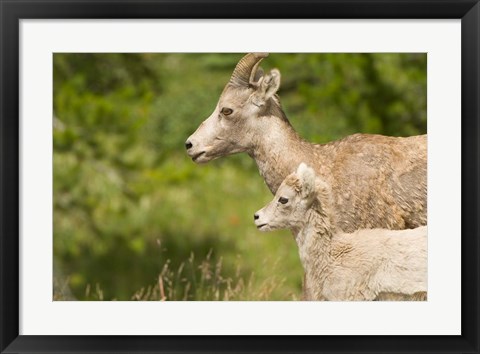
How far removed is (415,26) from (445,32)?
0.18 metres

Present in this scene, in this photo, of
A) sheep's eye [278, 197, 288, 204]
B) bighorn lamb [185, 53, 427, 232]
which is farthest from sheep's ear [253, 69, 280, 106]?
sheep's eye [278, 197, 288, 204]

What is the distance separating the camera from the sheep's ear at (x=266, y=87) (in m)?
4.81

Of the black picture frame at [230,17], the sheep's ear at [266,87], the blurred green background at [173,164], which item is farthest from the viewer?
the blurred green background at [173,164]

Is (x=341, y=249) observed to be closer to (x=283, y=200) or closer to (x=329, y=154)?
(x=283, y=200)

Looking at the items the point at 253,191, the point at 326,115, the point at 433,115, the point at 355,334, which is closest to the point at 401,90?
the point at 326,115

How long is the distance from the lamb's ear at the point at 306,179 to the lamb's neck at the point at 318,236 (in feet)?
0.32

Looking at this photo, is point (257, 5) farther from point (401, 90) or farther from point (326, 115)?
point (326, 115)

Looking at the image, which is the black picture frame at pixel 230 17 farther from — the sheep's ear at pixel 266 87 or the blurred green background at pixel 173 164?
the blurred green background at pixel 173 164

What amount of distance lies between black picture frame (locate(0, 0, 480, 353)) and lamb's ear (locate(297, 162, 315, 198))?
2.69 ft

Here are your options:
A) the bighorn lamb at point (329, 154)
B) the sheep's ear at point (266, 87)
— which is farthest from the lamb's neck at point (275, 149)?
the sheep's ear at point (266, 87)

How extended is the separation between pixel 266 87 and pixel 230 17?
45 centimetres

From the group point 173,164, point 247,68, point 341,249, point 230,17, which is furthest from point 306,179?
point 173,164

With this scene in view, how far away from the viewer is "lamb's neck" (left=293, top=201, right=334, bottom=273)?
4707 millimetres

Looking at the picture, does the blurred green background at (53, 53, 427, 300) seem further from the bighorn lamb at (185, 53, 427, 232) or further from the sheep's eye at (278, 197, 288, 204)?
the bighorn lamb at (185, 53, 427, 232)
